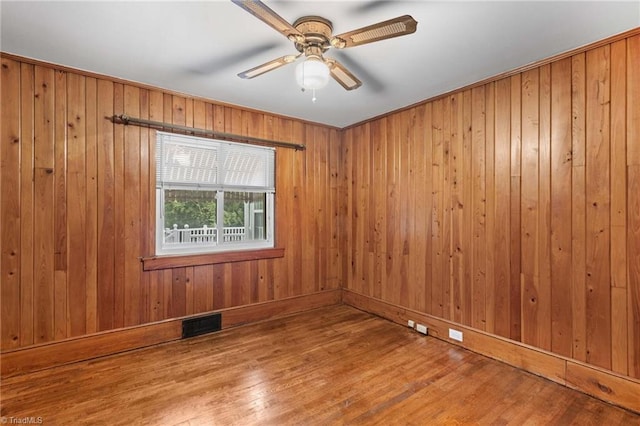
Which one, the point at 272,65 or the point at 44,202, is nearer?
the point at 272,65

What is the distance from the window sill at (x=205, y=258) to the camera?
296 centimetres

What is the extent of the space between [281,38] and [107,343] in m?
2.99

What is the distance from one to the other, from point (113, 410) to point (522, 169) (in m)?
3.53

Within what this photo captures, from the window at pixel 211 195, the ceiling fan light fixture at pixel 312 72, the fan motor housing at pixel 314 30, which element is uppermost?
the fan motor housing at pixel 314 30

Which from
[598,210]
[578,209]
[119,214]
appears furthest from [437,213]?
[119,214]

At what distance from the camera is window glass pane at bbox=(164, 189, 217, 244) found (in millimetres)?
3125

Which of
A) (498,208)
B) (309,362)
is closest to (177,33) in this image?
(309,362)

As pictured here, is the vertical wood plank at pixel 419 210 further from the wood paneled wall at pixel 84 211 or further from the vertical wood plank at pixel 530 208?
the wood paneled wall at pixel 84 211

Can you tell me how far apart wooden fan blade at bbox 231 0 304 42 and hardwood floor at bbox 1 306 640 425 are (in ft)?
7.50

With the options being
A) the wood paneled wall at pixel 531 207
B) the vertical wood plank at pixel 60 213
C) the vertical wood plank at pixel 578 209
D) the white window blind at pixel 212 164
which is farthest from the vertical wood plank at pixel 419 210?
the vertical wood plank at pixel 60 213

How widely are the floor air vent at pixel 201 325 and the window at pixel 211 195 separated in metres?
0.72

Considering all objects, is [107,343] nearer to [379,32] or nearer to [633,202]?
[379,32]

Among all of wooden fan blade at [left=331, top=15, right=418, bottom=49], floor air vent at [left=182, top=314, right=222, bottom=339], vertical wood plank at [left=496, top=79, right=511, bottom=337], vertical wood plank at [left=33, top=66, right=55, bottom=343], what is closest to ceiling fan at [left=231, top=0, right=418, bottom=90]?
wooden fan blade at [left=331, top=15, right=418, bottom=49]

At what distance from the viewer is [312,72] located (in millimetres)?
1837
